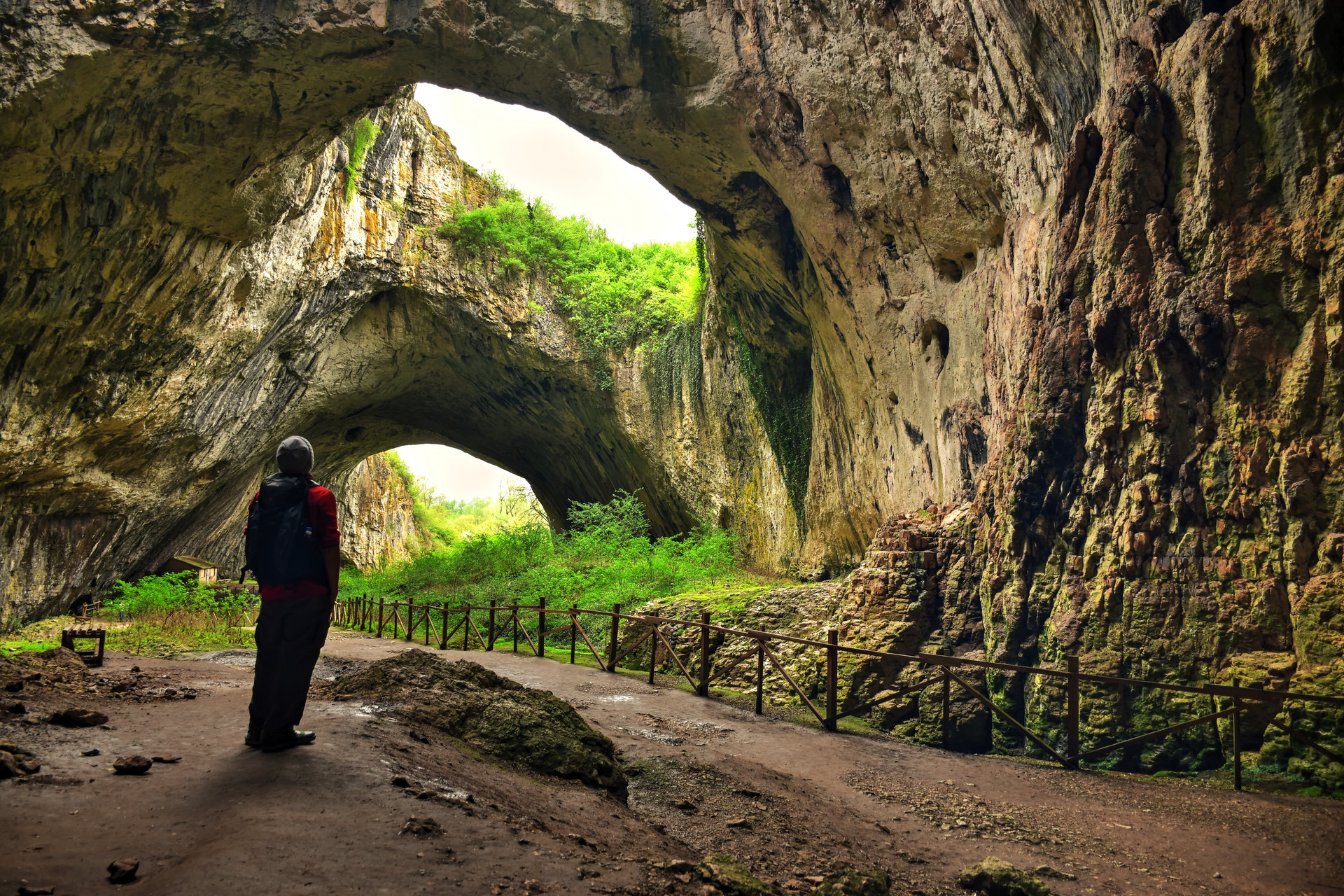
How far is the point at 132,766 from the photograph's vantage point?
2850 millimetres

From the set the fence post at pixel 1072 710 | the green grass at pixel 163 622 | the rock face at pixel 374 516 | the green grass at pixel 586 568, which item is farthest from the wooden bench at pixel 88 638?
the rock face at pixel 374 516

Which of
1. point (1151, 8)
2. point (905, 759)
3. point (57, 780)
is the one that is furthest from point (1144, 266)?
point (57, 780)

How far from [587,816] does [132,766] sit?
5.90 feet

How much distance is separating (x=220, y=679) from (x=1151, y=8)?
9.17 meters

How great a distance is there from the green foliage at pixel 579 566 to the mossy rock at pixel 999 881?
895 cm

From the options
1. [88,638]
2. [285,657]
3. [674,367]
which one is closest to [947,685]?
[285,657]

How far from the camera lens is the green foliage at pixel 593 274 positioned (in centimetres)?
1867

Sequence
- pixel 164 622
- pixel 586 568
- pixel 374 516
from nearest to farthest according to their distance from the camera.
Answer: pixel 164 622
pixel 586 568
pixel 374 516

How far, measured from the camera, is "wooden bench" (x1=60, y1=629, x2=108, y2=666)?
6430mm

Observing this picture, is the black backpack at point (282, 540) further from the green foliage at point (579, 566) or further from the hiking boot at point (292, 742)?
the green foliage at point (579, 566)

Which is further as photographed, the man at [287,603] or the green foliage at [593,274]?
the green foliage at [593,274]

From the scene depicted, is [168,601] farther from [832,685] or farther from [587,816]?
[587,816]

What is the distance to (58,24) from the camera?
28.0ft

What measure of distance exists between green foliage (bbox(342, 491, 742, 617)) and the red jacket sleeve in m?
8.89
